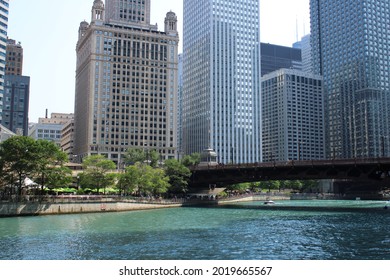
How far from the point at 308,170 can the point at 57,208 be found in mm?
66841

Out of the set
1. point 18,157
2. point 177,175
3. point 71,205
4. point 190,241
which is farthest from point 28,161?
point 177,175

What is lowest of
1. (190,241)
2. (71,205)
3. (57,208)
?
(190,241)

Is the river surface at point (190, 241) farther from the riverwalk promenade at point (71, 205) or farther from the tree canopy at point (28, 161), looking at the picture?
the tree canopy at point (28, 161)

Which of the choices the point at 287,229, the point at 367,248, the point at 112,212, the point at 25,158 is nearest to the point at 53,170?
the point at 25,158

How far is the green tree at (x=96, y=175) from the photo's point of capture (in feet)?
402

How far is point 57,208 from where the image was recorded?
101625 millimetres

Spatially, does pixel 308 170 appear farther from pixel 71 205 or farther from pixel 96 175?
pixel 71 205

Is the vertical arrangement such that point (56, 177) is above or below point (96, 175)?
below

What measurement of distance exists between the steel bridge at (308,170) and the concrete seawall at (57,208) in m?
34.6

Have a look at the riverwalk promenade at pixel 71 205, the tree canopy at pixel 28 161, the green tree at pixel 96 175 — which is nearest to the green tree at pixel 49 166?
the tree canopy at pixel 28 161

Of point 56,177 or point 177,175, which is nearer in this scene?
point 56,177

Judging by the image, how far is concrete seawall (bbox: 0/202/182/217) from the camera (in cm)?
9468
